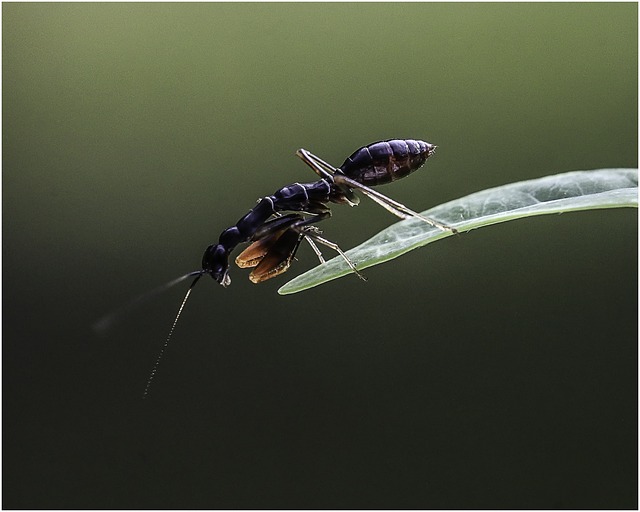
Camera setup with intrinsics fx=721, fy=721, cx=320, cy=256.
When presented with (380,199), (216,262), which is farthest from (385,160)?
(216,262)

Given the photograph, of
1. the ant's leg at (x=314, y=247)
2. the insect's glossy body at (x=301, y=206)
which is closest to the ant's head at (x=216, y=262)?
the insect's glossy body at (x=301, y=206)

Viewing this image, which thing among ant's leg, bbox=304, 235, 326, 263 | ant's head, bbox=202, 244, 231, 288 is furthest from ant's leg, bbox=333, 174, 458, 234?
ant's head, bbox=202, 244, 231, 288

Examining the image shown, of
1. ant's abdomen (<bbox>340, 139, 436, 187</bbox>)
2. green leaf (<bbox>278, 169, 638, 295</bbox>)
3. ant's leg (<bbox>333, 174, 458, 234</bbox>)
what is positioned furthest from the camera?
ant's abdomen (<bbox>340, 139, 436, 187</bbox>)

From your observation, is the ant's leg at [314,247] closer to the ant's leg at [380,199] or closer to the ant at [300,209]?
the ant at [300,209]

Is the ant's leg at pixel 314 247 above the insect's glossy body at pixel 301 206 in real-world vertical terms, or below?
below

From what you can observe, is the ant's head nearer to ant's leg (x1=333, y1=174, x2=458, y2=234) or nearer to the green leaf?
ant's leg (x1=333, y1=174, x2=458, y2=234)

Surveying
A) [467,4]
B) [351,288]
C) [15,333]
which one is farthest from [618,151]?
[15,333]

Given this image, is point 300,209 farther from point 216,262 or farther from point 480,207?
point 480,207
